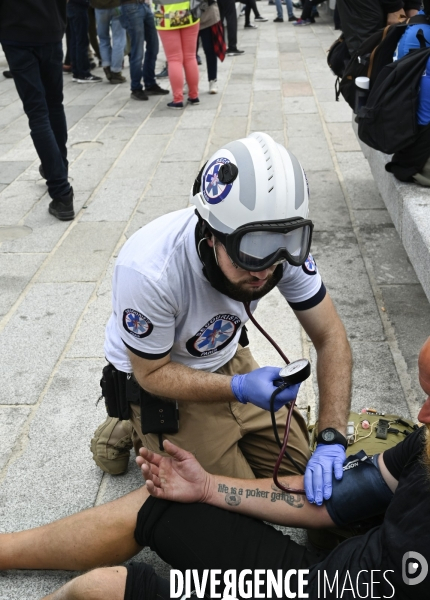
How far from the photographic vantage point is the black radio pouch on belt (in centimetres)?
257

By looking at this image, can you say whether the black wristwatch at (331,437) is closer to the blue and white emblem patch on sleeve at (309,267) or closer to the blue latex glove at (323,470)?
the blue latex glove at (323,470)

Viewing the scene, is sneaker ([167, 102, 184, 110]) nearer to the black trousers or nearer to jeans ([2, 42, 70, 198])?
the black trousers

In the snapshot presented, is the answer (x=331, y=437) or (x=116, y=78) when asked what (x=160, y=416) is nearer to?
(x=331, y=437)

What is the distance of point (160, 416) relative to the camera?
2.50 m

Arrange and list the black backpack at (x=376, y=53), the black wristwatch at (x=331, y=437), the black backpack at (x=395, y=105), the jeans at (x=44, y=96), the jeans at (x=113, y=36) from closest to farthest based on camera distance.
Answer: the black wristwatch at (x=331, y=437) < the black backpack at (x=395, y=105) < the black backpack at (x=376, y=53) < the jeans at (x=44, y=96) < the jeans at (x=113, y=36)

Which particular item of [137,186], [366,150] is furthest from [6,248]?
[366,150]

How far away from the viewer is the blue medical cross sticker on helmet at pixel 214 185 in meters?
2.14

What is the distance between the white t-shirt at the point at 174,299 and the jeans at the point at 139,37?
6485mm

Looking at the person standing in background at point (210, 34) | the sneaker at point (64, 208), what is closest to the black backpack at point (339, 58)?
the sneaker at point (64, 208)

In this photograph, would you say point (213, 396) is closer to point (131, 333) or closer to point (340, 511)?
point (131, 333)

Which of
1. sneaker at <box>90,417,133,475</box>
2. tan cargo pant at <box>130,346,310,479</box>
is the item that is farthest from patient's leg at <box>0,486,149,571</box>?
sneaker at <box>90,417,133,475</box>

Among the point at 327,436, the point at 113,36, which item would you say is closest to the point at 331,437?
the point at 327,436

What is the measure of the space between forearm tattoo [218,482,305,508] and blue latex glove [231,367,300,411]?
28 centimetres

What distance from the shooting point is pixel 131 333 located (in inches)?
91.1
